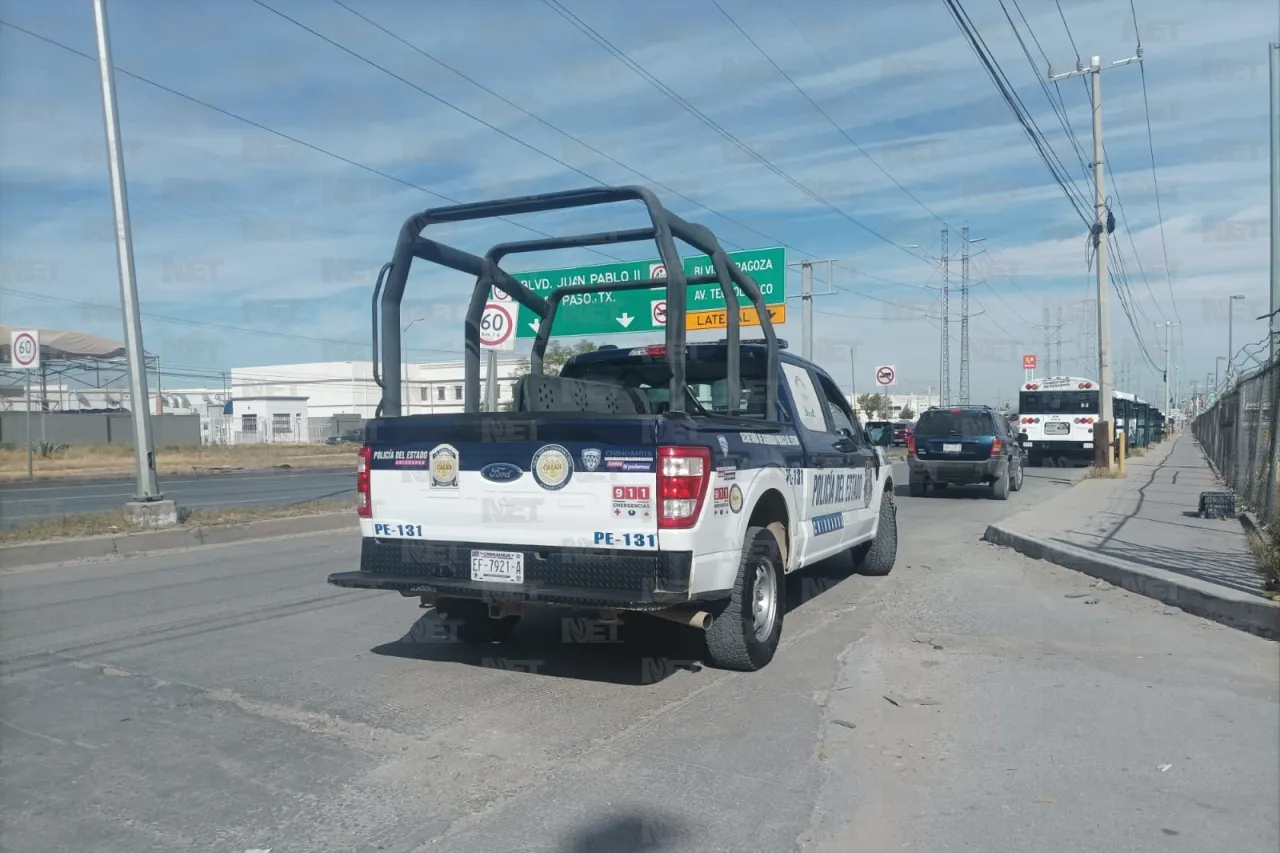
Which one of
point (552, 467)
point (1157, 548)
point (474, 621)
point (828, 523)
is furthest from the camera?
point (1157, 548)

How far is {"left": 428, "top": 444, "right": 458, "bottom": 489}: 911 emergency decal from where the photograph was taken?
560 centimetres

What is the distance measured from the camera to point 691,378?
733 centimetres

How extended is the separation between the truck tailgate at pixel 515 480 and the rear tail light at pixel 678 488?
53 millimetres

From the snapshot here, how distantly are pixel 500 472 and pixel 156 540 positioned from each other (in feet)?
24.8

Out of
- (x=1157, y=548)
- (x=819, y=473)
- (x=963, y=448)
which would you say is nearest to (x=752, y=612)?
(x=819, y=473)

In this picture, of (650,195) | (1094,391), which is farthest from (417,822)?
(1094,391)

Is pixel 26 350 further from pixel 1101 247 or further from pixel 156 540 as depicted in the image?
pixel 1101 247

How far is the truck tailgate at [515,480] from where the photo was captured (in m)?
5.06

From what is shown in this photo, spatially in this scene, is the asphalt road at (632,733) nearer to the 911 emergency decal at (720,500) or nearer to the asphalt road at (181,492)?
the 911 emergency decal at (720,500)

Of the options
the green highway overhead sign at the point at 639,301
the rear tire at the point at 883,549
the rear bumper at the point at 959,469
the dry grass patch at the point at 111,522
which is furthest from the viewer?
the green highway overhead sign at the point at 639,301

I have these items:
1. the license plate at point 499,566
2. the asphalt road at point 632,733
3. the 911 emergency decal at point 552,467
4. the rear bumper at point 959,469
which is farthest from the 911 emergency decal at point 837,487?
the rear bumper at point 959,469

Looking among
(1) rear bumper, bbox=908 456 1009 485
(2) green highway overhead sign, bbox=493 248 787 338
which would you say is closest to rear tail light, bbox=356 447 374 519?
(1) rear bumper, bbox=908 456 1009 485

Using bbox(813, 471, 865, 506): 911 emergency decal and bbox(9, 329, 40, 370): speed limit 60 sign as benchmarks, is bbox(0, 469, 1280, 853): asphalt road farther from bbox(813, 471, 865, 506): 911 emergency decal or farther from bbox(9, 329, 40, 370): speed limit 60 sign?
bbox(9, 329, 40, 370): speed limit 60 sign

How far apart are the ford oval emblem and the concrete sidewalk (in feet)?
17.0
